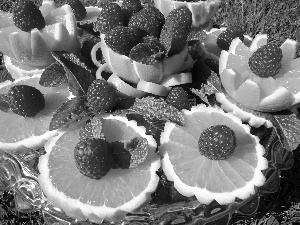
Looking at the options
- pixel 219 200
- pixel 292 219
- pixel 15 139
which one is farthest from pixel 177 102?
pixel 292 219

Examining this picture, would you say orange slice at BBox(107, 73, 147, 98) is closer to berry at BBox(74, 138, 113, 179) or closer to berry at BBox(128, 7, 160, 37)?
berry at BBox(128, 7, 160, 37)

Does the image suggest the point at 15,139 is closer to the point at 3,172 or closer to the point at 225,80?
the point at 3,172

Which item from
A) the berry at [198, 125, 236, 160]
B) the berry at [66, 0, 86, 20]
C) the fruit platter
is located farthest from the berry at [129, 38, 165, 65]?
the berry at [66, 0, 86, 20]

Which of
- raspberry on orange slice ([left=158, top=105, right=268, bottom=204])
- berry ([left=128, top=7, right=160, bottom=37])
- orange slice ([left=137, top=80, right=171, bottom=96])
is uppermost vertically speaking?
berry ([left=128, top=7, right=160, bottom=37])

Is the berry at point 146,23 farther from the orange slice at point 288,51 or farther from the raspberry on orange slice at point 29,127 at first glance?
the orange slice at point 288,51

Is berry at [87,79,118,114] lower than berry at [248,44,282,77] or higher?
lower

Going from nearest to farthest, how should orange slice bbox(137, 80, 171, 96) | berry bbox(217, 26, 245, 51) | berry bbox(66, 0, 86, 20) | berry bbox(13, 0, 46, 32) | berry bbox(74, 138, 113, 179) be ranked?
berry bbox(74, 138, 113, 179) < orange slice bbox(137, 80, 171, 96) < berry bbox(13, 0, 46, 32) < berry bbox(217, 26, 245, 51) < berry bbox(66, 0, 86, 20)
